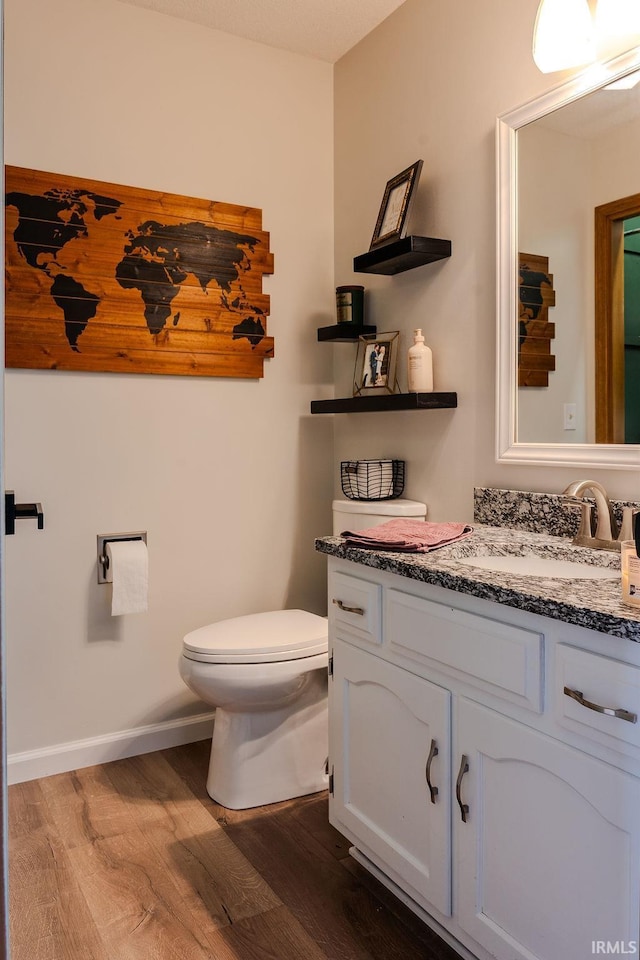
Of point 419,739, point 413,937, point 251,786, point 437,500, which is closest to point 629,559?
point 419,739

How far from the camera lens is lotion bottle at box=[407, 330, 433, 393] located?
2201 mm

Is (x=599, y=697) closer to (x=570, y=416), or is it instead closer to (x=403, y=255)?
(x=570, y=416)

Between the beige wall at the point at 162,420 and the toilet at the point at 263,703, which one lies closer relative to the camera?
the toilet at the point at 263,703

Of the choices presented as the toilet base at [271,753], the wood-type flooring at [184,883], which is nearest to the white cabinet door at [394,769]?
the wood-type flooring at [184,883]

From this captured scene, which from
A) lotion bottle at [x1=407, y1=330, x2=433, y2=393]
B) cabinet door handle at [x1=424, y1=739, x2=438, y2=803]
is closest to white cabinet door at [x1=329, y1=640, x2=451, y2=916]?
cabinet door handle at [x1=424, y1=739, x2=438, y2=803]

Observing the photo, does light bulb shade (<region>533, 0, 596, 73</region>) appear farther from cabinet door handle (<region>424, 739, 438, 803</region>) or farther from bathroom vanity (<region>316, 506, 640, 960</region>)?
cabinet door handle (<region>424, 739, 438, 803</region>)

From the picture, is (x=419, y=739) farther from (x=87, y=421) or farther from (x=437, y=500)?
(x=87, y=421)

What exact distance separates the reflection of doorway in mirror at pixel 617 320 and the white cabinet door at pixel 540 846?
779mm

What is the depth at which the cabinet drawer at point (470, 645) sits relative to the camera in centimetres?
120

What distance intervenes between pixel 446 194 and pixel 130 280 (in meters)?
1.05

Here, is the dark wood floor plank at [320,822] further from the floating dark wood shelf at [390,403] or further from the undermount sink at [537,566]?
the floating dark wood shelf at [390,403]

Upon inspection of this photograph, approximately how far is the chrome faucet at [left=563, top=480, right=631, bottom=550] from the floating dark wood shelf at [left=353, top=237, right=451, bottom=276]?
87 cm

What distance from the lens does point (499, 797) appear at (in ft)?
4.16

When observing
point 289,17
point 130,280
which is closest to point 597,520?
point 130,280
